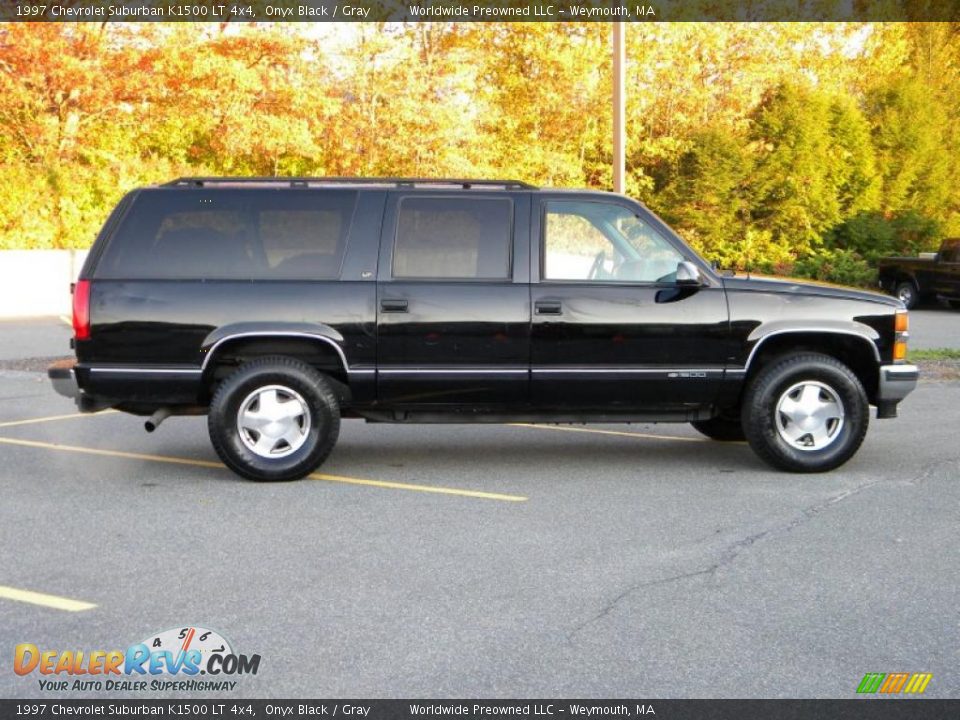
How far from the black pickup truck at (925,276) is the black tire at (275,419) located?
17930 millimetres

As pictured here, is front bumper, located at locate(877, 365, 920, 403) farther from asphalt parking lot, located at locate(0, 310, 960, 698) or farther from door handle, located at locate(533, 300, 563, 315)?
door handle, located at locate(533, 300, 563, 315)

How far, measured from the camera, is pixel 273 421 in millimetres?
8070

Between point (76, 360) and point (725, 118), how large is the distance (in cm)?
2552

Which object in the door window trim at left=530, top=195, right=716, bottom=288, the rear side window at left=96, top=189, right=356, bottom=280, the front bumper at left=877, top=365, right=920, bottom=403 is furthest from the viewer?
the front bumper at left=877, top=365, right=920, bottom=403

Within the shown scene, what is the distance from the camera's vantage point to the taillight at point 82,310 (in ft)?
26.4

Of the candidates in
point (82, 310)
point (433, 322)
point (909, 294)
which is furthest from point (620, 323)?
point (909, 294)

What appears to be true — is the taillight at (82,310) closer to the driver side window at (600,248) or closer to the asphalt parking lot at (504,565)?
the asphalt parking lot at (504,565)

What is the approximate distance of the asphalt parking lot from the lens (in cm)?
459

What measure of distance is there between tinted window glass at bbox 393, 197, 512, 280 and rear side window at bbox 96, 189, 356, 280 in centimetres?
42

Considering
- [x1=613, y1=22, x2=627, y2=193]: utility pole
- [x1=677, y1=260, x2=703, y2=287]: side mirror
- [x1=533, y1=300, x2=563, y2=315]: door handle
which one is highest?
[x1=613, y1=22, x2=627, y2=193]: utility pole

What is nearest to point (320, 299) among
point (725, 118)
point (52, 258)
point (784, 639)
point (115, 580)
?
point (115, 580)

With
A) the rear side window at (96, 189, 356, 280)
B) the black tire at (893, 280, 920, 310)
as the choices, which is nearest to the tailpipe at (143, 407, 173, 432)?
the rear side window at (96, 189, 356, 280)

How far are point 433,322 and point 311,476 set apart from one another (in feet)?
4.48

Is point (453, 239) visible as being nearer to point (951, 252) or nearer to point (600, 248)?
point (600, 248)
